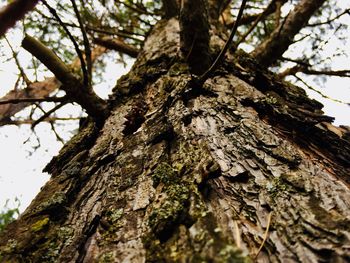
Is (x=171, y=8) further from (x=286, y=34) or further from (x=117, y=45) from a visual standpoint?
(x=286, y=34)

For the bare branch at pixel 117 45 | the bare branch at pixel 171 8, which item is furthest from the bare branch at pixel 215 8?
the bare branch at pixel 117 45

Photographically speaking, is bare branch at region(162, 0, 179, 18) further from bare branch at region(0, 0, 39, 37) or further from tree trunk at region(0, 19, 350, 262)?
bare branch at region(0, 0, 39, 37)

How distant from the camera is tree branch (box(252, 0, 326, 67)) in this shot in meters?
2.69

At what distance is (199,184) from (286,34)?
2.19 m

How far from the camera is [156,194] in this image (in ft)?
3.37

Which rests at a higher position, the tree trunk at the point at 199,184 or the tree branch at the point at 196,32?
the tree branch at the point at 196,32

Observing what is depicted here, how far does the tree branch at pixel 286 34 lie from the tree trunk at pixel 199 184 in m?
1.07

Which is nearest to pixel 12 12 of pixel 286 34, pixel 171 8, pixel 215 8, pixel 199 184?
pixel 199 184

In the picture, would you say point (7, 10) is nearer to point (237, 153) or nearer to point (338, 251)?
point (338, 251)

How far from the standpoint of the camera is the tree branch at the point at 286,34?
269 cm

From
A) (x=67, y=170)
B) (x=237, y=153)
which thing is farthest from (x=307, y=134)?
(x=67, y=170)

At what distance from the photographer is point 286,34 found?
2684 mm

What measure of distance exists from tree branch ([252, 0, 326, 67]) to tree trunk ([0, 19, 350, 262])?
1.07m

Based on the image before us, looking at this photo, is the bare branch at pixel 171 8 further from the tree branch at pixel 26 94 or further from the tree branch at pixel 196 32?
the tree branch at pixel 26 94
